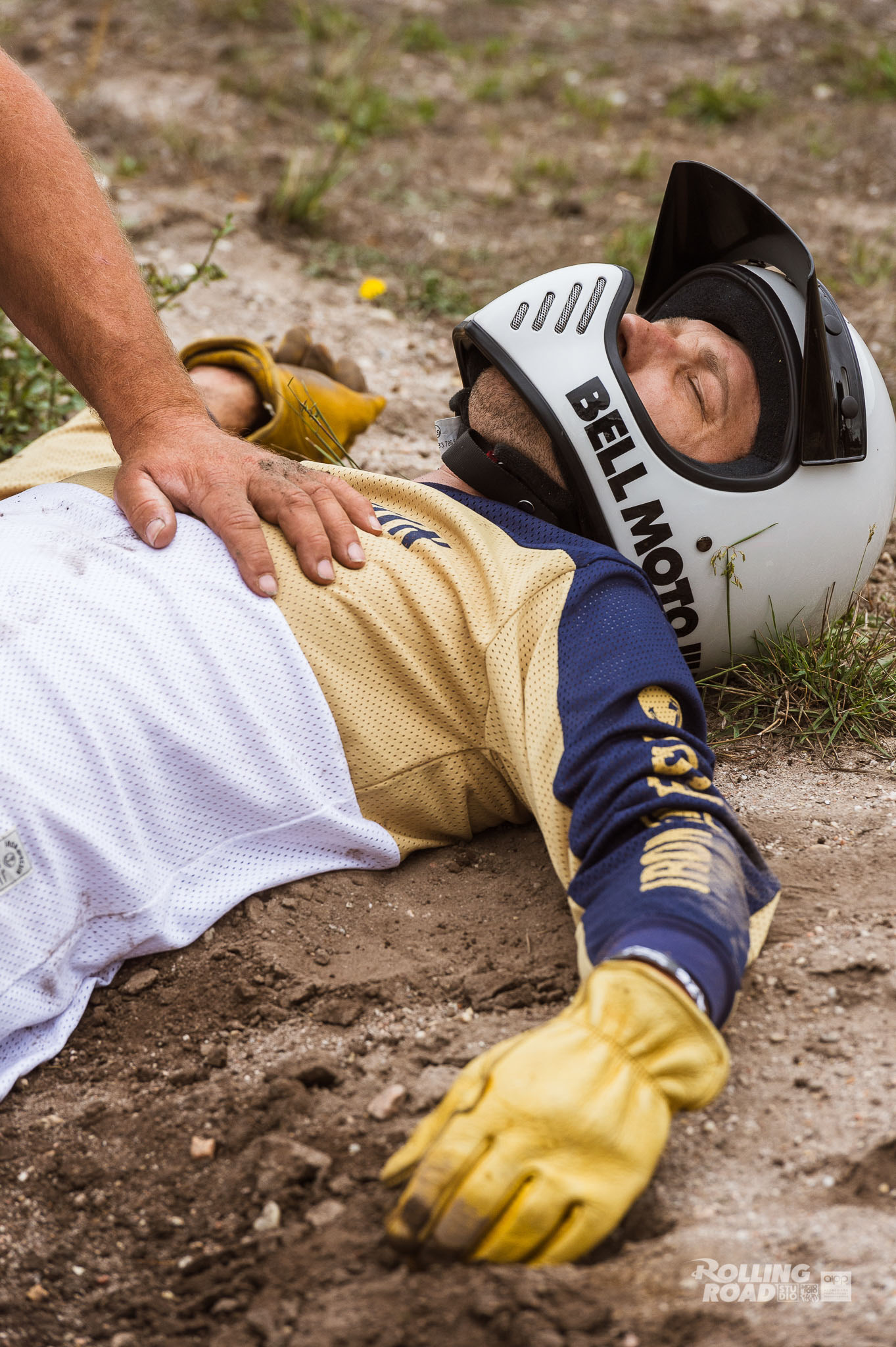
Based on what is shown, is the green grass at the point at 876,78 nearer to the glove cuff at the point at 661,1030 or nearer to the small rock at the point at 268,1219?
the glove cuff at the point at 661,1030

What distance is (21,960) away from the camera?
5.49 ft

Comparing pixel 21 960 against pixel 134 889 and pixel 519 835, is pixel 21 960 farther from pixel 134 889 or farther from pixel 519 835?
pixel 519 835

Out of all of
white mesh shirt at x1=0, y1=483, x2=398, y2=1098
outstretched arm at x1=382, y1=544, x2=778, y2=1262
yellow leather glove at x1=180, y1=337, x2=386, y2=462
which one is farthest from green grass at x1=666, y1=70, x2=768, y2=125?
white mesh shirt at x1=0, y1=483, x2=398, y2=1098

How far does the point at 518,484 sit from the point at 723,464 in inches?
16.5

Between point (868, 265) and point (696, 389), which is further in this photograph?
point (868, 265)

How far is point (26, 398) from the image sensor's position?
11.0ft

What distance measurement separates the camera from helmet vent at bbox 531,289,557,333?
7.47ft

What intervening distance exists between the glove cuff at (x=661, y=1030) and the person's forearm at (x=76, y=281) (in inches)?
56.4

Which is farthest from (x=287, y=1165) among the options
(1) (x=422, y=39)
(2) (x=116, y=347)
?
(1) (x=422, y=39)

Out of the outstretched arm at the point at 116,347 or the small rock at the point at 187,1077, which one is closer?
the small rock at the point at 187,1077

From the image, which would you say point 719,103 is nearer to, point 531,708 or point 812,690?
point 812,690

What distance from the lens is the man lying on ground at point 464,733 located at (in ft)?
4.34

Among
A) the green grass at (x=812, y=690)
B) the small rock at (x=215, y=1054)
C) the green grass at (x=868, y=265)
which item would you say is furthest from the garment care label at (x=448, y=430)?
the green grass at (x=868, y=265)

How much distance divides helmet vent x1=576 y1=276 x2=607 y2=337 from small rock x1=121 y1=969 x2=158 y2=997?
145 cm
